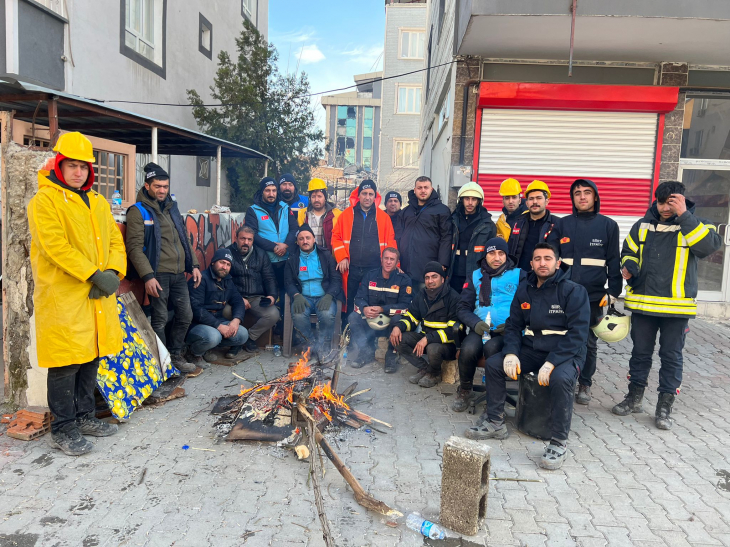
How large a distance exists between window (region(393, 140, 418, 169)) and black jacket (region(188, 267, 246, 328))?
22.8 metres

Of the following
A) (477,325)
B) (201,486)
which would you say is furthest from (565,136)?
(201,486)

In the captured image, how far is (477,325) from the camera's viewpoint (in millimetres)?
5148

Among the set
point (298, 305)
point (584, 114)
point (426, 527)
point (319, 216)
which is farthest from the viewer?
point (584, 114)

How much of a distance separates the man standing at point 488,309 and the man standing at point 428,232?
3.72 feet

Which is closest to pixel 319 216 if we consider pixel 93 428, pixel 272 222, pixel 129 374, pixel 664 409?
pixel 272 222

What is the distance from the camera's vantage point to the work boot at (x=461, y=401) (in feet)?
16.7

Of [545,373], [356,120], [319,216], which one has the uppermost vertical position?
[356,120]

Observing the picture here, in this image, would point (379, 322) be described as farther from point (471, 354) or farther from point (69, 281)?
point (69, 281)

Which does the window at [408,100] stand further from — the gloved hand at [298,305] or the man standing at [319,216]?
the gloved hand at [298,305]

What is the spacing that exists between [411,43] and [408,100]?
301cm

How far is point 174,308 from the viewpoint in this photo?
5.82 metres

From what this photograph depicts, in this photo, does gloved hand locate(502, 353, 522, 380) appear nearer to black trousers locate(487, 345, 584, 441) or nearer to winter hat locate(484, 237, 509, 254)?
black trousers locate(487, 345, 584, 441)

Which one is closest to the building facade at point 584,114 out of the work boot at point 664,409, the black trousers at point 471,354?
the black trousers at point 471,354

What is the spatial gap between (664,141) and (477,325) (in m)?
5.38
